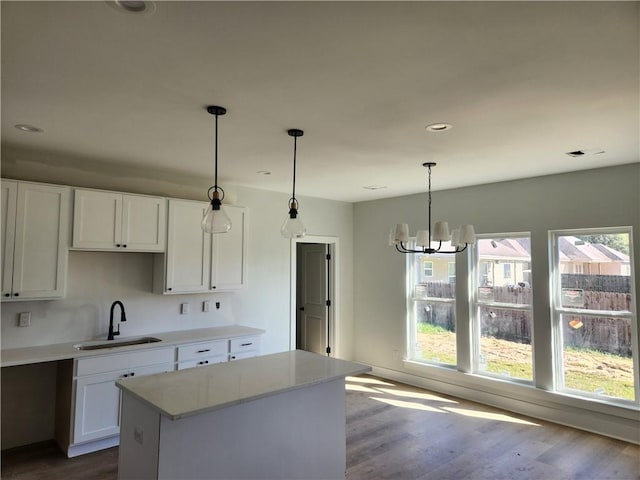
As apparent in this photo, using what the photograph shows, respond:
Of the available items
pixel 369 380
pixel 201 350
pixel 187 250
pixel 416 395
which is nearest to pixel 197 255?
pixel 187 250

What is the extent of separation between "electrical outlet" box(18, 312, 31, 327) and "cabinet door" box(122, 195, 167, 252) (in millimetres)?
971

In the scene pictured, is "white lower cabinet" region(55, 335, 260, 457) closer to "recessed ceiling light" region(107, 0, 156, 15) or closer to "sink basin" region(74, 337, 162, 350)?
"sink basin" region(74, 337, 162, 350)

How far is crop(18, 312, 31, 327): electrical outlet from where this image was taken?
3.49m

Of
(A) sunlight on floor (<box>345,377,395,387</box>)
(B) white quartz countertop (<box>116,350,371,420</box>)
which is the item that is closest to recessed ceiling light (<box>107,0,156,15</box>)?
(B) white quartz countertop (<box>116,350,371,420</box>)

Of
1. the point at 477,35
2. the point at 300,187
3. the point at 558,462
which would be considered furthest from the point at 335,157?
the point at 558,462

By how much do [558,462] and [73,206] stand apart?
4679 millimetres

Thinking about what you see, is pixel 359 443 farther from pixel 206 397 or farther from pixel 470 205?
pixel 470 205

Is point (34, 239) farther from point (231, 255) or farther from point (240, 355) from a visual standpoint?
point (240, 355)

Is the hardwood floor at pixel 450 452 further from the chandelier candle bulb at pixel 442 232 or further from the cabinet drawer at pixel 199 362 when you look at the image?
the chandelier candle bulb at pixel 442 232

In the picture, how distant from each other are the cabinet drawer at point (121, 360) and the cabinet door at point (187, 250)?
2.10ft

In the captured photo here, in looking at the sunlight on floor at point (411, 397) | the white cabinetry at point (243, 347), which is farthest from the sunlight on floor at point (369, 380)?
the white cabinetry at point (243, 347)

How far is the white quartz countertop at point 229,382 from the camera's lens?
6.92 feet

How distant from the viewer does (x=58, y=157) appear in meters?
3.73

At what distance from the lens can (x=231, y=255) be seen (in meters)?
4.60
